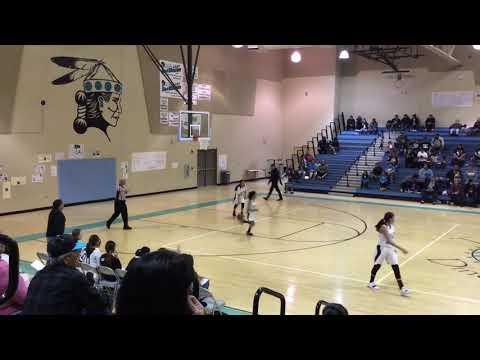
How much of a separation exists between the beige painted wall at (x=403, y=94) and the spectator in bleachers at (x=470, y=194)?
773 centimetres

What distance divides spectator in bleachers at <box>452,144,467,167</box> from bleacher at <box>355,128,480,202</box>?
310 mm

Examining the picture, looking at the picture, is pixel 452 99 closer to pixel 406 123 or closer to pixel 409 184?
pixel 406 123

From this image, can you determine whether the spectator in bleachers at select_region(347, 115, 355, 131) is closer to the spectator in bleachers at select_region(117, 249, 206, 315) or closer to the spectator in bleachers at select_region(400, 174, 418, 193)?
the spectator in bleachers at select_region(400, 174, 418, 193)

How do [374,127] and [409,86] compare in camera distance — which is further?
[374,127]

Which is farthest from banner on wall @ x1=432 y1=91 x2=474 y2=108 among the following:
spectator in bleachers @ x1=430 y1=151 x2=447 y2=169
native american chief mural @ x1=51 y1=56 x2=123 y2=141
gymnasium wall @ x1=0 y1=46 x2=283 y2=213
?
native american chief mural @ x1=51 y1=56 x2=123 y2=141

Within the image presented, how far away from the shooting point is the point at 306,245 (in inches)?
543

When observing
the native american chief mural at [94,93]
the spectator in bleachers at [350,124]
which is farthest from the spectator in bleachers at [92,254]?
the spectator in bleachers at [350,124]

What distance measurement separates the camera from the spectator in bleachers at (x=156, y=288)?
1954 millimetres

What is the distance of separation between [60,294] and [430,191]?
71.6ft

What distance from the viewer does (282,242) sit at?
1410 cm

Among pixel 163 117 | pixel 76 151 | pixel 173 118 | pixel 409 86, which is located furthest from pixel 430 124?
pixel 76 151

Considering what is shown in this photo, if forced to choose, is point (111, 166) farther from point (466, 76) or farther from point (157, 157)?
point (466, 76)
